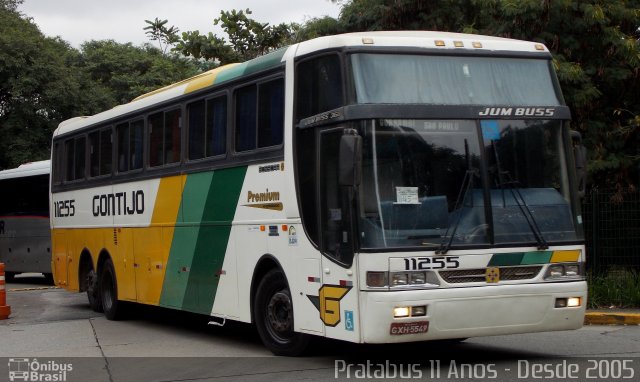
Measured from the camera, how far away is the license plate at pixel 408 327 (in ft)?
30.9

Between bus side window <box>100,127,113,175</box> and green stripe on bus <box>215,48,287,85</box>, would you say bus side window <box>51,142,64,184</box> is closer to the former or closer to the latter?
bus side window <box>100,127,113,175</box>

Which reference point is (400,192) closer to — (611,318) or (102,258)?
(611,318)

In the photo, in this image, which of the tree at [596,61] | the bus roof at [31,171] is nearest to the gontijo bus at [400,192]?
the tree at [596,61]

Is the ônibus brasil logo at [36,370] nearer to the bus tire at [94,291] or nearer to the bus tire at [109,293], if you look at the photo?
the bus tire at [109,293]

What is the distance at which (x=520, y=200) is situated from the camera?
10094 millimetres

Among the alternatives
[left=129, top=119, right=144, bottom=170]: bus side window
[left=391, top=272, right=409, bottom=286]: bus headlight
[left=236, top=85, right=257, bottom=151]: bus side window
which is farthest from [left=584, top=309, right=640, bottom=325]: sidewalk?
[left=129, top=119, right=144, bottom=170]: bus side window

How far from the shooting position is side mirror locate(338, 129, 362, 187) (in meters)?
9.38

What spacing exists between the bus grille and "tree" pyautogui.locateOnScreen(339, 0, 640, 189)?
27.5 feet

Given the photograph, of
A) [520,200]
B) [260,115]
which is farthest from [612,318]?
[260,115]

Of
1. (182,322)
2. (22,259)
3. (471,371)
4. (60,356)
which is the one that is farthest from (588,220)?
(22,259)

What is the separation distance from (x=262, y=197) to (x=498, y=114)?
3.00 m

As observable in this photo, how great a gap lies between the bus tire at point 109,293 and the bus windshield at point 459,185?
8.24 metres

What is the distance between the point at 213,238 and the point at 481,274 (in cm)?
439

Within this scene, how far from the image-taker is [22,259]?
90.1ft
